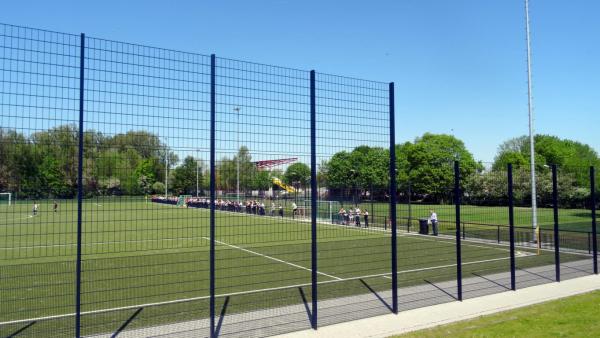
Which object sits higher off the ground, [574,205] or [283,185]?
[283,185]

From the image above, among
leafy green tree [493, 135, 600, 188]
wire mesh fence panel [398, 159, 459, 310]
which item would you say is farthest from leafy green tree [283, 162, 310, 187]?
leafy green tree [493, 135, 600, 188]

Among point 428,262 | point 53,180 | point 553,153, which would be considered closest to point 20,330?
point 53,180

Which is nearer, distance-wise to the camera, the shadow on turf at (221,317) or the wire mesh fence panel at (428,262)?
→ the shadow on turf at (221,317)

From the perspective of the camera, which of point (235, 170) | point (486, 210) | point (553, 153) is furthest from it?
point (553, 153)

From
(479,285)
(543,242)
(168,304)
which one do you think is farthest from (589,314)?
(543,242)

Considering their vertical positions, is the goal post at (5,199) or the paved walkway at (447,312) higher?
the goal post at (5,199)

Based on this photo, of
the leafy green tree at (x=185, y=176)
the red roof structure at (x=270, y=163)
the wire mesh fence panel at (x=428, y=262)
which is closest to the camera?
the leafy green tree at (x=185, y=176)

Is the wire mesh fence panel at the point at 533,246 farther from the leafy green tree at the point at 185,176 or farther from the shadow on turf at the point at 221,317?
the leafy green tree at the point at 185,176

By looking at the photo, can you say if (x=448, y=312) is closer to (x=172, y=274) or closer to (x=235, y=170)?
(x=235, y=170)

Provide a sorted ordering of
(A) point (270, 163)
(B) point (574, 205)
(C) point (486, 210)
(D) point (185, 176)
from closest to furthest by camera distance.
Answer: (D) point (185, 176)
(A) point (270, 163)
(C) point (486, 210)
(B) point (574, 205)

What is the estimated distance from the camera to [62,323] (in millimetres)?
8023

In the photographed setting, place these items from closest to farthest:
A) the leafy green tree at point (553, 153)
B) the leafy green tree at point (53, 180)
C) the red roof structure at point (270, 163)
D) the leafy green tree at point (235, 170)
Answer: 1. the leafy green tree at point (53, 180)
2. the leafy green tree at point (235, 170)
3. the red roof structure at point (270, 163)
4. the leafy green tree at point (553, 153)

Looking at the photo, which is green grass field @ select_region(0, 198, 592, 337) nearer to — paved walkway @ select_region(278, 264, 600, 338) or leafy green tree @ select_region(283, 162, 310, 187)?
leafy green tree @ select_region(283, 162, 310, 187)

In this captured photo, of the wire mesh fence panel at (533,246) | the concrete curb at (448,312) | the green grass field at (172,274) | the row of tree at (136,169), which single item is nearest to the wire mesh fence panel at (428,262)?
the green grass field at (172,274)
